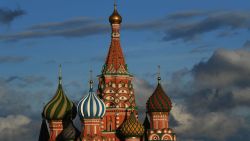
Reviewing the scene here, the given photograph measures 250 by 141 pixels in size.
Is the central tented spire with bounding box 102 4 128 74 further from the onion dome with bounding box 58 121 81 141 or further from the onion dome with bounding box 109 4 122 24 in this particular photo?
the onion dome with bounding box 58 121 81 141

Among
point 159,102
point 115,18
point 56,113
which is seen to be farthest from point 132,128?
point 115,18

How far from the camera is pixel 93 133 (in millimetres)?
70000

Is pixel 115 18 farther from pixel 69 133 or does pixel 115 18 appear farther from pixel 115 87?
pixel 69 133

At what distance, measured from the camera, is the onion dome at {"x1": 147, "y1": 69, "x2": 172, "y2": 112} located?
72500 mm

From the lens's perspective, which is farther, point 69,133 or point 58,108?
point 58,108

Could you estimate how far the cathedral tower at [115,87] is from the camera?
73125 millimetres

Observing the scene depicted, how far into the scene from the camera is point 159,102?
7275cm

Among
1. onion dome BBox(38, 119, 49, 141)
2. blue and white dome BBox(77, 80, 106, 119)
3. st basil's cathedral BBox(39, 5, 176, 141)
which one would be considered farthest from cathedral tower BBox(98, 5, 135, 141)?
onion dome BBox(38, 119, 49, 141)

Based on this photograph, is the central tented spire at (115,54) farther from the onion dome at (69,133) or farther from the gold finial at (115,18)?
the onion dome at (69,133)

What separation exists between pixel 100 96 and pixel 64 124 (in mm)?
4071

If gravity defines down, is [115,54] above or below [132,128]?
above

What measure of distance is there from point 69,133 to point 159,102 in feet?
27.6

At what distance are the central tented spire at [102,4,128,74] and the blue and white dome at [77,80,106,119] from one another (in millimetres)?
4255

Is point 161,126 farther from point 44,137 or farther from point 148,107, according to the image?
point 44,137
